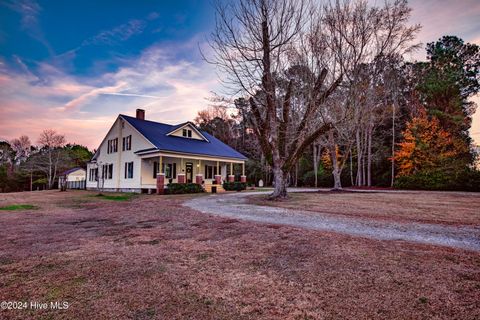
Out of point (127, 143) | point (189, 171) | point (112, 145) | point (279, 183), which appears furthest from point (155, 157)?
point (279, 183)

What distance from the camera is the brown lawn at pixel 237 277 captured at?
8.16 feet

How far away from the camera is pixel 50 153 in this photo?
3947 cm

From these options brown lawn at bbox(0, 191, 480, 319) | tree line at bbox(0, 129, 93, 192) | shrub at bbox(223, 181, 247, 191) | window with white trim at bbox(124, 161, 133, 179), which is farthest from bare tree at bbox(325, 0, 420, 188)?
tree line at bbox(0, 129, 93, 192)

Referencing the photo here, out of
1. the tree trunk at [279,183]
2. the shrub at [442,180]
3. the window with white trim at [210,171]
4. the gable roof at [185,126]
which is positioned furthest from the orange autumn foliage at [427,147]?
the gable roof at [185,126]

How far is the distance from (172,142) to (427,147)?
873 inches

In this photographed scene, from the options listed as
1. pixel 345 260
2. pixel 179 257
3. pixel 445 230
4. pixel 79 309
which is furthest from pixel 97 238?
pixel 445 230

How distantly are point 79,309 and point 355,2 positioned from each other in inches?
561

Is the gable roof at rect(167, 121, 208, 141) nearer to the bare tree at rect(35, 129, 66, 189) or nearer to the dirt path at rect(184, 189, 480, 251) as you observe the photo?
the dirt path at rect(184, 189, 480, 251)

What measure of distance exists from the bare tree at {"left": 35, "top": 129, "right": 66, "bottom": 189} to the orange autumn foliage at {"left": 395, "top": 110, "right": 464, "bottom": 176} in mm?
45381

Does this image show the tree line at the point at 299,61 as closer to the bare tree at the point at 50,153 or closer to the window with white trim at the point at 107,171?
the window with white trim at the point at 107,171

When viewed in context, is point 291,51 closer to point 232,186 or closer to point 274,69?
point 274,69

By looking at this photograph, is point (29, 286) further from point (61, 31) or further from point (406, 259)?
point (61, 31)

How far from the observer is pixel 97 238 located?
18.0ft

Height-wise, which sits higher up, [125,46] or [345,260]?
[125,46]
